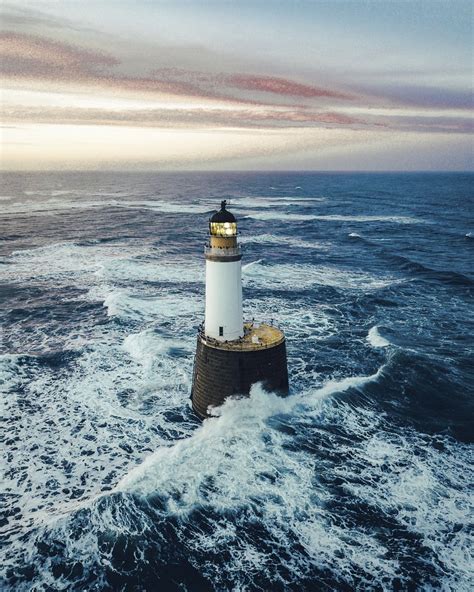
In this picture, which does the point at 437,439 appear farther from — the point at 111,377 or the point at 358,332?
the point at 111,377

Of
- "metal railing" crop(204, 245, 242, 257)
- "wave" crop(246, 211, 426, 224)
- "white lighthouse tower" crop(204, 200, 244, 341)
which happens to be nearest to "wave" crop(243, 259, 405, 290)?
"white lighthouse tower" crop(204, 200, 244, 341)

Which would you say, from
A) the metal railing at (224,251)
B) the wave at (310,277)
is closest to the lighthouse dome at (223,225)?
the metal railing at (224,251)

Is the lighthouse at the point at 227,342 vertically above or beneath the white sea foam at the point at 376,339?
above

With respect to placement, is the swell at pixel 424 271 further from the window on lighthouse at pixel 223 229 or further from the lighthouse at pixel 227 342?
the window on lighthouse at pixel 223 229

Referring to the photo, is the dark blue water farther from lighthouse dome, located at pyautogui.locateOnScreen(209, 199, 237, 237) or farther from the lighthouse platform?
lighthouse dome, located at pyautogui.locateOnScreen(209, 199, 237, 237)

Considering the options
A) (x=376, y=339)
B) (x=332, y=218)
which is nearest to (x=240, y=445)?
(x=376, y=339)

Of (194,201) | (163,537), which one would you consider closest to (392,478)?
(163,537)

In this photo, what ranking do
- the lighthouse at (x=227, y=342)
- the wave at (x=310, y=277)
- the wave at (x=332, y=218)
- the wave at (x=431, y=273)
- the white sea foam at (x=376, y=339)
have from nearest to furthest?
the lighthouse at (x=227, y=342), the white sea foam at (x=376, y=339), the wave at (x=310, y=277), the wave at (x=431, y=273), the wave at (x=332, y=218)
